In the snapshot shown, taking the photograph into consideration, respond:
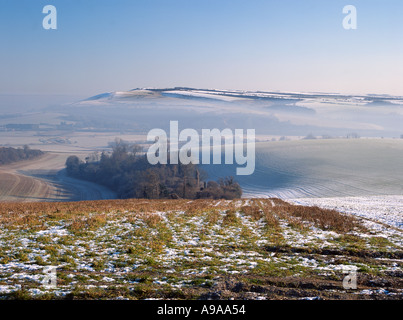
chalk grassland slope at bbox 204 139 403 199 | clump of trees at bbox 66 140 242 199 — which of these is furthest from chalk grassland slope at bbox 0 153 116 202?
chalk grassland slope at bbox 204 139 403 199

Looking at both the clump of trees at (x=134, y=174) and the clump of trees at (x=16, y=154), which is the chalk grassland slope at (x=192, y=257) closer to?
the clump of trees at (x=134, y=174)

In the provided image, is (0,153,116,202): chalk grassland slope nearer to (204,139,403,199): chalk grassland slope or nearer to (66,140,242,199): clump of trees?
(66,140,242,199): clump of trees

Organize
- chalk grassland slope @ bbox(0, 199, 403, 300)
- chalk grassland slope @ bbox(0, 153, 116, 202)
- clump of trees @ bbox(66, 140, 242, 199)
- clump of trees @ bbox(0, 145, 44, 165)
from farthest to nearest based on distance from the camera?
clump of trees @ bbox(0, 145, 44, 165) < chalk grassland slope @ bbox(0, 153, 116, 202) < clump of trees @ bbox(66, 140, 242, 199) < chalk grassland slope @ bbox(0, 199, 403, 300)

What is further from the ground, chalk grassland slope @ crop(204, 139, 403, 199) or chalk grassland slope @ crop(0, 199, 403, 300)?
chalk grassland slope @ crop(0, 199, 403, 300)

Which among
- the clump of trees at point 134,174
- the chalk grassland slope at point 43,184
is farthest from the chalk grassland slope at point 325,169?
the chalk grassland slope at point 43,184

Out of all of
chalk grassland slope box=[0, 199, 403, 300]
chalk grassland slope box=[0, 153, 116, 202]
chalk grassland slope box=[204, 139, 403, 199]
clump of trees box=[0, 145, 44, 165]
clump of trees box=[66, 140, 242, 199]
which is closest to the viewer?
chalk grassland slope box=[0, 199, 403, 300]

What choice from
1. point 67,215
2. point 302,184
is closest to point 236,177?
point 302,184

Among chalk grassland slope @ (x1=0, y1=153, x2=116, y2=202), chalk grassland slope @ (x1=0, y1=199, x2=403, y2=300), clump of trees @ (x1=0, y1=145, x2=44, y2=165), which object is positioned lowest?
chalk grassland slope @ (x1=0, y1=153, x2=116, y2=202)

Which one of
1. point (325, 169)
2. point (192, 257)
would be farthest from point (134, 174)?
point (192, 257)
